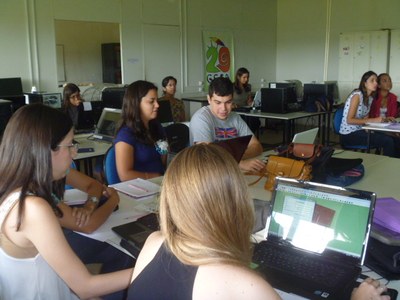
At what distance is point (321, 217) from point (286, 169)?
795 millimetres

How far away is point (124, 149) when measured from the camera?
2.61 m

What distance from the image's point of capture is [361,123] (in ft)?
15.8

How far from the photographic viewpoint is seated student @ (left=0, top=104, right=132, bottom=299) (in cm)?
132

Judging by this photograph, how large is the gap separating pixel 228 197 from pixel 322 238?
24.0 inches

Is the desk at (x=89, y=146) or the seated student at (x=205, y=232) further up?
the seated student at (x=205, y=232)

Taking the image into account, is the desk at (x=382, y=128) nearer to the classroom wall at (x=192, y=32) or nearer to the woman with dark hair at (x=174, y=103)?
the woman with dark hair at (x=174, y=103)

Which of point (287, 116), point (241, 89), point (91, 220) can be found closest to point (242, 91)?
point (241, 89)

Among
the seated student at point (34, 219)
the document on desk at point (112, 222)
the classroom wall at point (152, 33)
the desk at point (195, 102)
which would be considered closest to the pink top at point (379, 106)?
the desk at point (195, 102)

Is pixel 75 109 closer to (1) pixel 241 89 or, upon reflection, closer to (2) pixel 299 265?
(2) pixel 299 265

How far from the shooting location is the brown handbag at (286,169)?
7.28 ft

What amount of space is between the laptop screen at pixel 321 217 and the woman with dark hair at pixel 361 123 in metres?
3.59

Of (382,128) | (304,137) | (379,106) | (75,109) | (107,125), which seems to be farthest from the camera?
(379,106)

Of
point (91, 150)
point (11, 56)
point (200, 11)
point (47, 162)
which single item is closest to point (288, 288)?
point (47, 162)

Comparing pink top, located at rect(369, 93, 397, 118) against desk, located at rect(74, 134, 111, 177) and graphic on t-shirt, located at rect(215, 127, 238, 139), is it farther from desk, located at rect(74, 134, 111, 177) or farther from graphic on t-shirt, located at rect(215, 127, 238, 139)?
desk, located at rect(74, 134, 111, 177)
